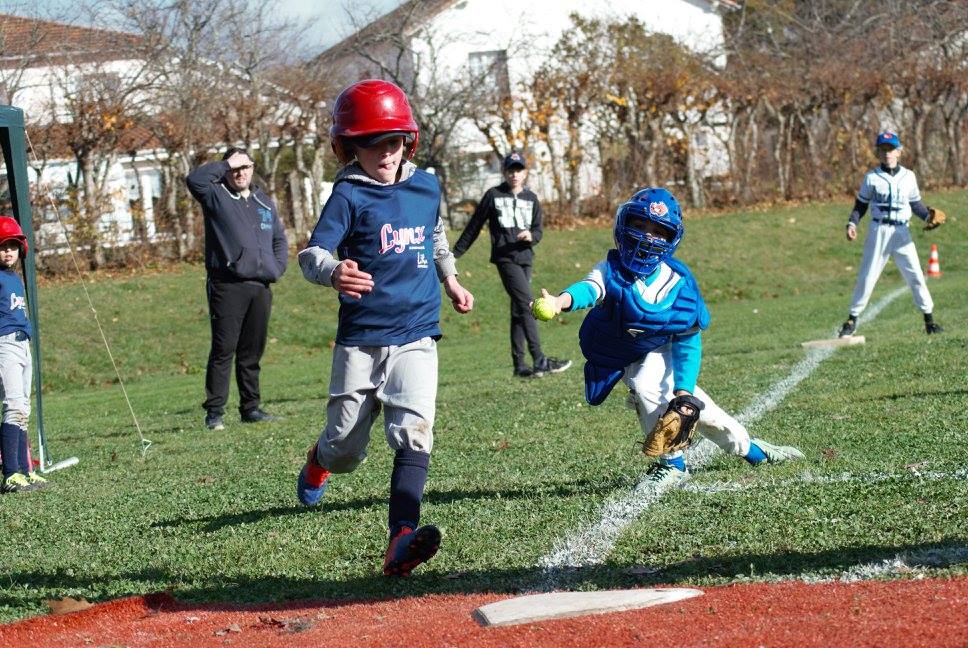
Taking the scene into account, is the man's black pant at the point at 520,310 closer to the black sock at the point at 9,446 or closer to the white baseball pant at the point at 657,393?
the black sock at the point at 9,446

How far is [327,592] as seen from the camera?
5113 mm

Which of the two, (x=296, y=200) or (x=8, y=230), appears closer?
(x=8, y=230)

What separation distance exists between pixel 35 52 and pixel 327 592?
74.1ft

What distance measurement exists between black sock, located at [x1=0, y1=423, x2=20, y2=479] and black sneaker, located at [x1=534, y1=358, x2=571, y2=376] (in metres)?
5.70

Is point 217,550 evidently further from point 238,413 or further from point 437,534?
point 238,413

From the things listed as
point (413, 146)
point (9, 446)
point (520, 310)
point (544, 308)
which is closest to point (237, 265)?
point (9, 446)

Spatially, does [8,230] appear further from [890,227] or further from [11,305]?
[890,227]

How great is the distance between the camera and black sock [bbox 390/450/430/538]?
5.27 meters

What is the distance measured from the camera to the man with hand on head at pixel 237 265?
1041 centimetres

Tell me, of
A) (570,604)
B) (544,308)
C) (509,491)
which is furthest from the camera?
(509,491)

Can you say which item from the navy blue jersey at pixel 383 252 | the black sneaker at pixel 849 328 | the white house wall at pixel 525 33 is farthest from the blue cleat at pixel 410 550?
the white house wall at pixel 525 33

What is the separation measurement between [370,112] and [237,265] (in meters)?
5.43

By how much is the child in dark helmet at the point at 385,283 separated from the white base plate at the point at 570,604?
3.15 feet

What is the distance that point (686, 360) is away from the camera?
20.1 ft
